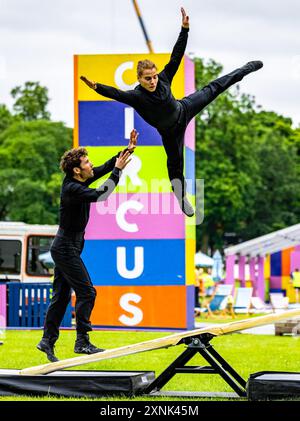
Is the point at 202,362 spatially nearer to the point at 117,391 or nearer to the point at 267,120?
the point at 117,391

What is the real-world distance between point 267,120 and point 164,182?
50179 millimetres

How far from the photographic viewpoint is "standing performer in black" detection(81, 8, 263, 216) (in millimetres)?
9938

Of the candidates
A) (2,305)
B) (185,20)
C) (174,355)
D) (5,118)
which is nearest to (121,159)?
(185,20)

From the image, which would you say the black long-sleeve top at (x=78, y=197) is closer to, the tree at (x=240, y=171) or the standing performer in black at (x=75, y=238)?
the standing performer in black at (x=75, y=238)

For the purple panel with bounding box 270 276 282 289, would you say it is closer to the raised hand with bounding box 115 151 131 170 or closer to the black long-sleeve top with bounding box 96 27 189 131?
the black long-sleeve top with bounding box 96 27 189 131

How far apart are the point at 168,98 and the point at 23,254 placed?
18058 millimetres

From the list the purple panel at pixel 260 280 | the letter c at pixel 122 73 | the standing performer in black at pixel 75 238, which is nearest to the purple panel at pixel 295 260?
the purple panel at pixel 260 280

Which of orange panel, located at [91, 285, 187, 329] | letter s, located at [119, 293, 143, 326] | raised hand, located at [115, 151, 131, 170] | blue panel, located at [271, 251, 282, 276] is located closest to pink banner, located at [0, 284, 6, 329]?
orange panel, located at [91, 285, 187, 329]

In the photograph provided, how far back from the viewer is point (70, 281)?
34.4 feet

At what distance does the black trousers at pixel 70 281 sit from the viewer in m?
10.4

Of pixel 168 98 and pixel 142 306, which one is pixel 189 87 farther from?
pixel 168 98

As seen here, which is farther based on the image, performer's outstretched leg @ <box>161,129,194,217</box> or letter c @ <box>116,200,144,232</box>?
letter c @ <box>116,200,144,232</box>

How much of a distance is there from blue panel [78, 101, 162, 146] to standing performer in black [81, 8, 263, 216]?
34.3ft

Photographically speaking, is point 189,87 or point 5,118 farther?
point 5,118
